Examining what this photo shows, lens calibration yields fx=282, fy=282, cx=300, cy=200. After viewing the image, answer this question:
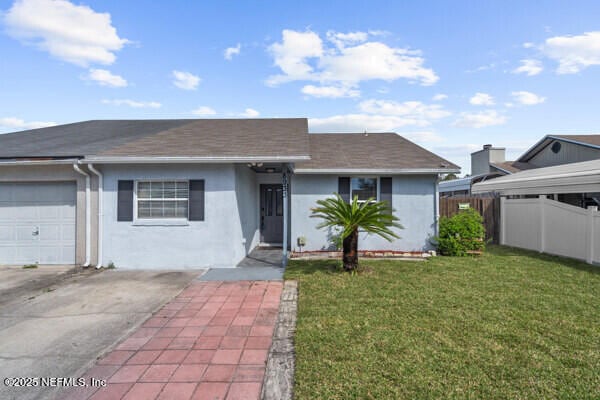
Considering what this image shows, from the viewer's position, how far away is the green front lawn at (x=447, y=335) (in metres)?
A: 2.68

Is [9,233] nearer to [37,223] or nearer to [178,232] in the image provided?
[37,223]

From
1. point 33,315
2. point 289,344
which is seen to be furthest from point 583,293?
point 33,315

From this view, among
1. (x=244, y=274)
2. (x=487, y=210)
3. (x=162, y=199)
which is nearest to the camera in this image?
(x=244, y=274)

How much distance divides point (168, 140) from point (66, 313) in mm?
5025

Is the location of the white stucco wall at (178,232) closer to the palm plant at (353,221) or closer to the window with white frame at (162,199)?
the window with white frame at (162,199)

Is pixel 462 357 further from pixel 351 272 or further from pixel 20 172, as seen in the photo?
pixel 20 172

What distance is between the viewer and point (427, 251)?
29.1 ft

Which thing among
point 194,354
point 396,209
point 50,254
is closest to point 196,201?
point 50,254

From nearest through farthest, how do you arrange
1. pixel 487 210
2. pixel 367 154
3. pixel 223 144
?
pixel 223 144 → pixel 367 154 → pixel 487 210

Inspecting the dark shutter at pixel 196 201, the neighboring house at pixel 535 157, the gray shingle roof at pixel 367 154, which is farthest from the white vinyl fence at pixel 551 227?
the dark shutter at pixel 196 201

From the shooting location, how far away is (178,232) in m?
7.24

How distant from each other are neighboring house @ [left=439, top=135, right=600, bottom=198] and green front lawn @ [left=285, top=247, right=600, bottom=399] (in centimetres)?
941

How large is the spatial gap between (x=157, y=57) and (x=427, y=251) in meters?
11.9

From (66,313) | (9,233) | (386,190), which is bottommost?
(66,313)
